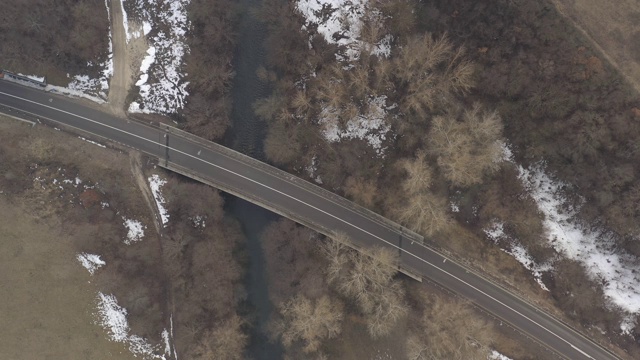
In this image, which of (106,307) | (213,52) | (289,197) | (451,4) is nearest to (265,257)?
(289,197)

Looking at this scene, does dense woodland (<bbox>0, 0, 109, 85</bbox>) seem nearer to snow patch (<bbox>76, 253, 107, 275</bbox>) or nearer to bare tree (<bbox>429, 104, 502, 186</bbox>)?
snow patch (<bbox>76, 253, 107, 275</bbox>)

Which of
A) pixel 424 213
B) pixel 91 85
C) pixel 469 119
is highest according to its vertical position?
pixel 469 119

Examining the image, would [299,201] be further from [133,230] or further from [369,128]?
[133,230]

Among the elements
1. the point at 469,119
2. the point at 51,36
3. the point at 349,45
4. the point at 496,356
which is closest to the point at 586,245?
the point at 496,356

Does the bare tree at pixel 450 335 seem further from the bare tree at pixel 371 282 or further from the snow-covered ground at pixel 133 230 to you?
the snow-covered ground at pixel 133 230

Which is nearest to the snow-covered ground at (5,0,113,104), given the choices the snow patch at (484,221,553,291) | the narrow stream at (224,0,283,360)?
the narrow stream at (224,0,283,360)

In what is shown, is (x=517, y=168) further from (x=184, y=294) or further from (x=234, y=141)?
(x=184, y=294)
